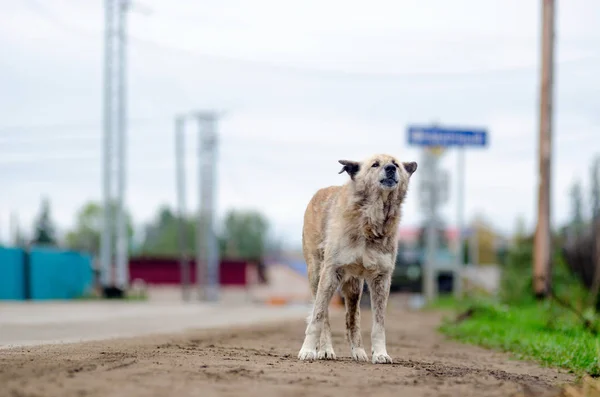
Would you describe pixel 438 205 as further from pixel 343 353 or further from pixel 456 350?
pixel 343 353

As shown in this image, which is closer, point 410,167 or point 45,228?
point 410,167

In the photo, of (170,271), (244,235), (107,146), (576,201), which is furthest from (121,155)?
(244,235)

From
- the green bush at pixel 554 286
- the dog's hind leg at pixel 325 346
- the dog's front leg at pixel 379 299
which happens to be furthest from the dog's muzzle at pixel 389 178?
the green bush at pixel 554 286

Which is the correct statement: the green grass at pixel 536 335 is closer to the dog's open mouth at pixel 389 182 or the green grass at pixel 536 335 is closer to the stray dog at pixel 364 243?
the stray dog at pixel 364 243

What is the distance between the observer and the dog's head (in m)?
10.8

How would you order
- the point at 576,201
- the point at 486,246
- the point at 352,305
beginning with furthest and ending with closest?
the point at 486,246, the point at 576,201, the point at 352,305

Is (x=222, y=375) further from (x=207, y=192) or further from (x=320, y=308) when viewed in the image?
(x=207, y=192)

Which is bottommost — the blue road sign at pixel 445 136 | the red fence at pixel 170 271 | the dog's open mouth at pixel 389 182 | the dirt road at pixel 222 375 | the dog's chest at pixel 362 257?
the red fence at pixel 170 271

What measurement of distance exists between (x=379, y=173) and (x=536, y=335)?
8.01 m

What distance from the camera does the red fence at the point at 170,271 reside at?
245ft

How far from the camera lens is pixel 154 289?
71.7m

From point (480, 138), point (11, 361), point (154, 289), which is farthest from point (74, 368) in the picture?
point (154, 289)

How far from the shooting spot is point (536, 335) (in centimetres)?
1764

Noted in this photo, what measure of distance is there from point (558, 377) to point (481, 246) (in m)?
103
